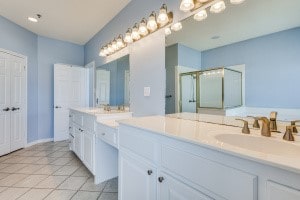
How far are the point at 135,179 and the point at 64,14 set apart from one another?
116 inches

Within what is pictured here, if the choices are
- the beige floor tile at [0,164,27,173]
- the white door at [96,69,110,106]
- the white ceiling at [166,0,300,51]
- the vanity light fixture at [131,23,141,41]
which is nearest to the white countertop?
the white ceiling at [166,0,300,51]

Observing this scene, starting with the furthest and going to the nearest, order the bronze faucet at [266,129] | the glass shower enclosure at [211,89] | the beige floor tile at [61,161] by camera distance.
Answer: the beige floor tile at [61,161], the glass shower enclosure at [211,89], the bronze faucet at [266,129]

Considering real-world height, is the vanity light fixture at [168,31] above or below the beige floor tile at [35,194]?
above

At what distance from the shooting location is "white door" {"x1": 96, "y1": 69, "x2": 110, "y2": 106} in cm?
319

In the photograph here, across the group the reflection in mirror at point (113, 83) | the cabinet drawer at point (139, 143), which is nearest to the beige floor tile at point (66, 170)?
the reflection in mirror at point (113, 83)

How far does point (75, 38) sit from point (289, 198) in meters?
4.60

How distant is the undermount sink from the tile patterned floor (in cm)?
141

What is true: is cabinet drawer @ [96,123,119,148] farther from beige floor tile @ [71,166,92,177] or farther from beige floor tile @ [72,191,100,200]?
beige floor tile @ [71,166,92,177]

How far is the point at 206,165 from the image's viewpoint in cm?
82

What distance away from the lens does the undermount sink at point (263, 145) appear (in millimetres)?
864

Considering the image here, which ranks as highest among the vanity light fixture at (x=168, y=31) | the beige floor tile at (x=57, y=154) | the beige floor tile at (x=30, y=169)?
the vanity light fixture at (x=168, y=31)

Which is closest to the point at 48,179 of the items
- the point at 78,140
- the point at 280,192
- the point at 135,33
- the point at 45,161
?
the point at 78,140

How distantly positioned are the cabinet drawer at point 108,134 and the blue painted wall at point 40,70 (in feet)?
8.82

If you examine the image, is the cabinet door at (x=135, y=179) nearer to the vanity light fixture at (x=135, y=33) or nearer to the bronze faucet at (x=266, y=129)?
the bronze faucet at (x=266, y=129)
